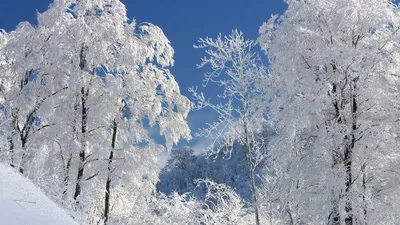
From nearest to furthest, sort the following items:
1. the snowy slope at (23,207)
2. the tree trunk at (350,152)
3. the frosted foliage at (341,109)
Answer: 1. the snowy slope at (23,207)
2. the frosted foliage at (341,109)
3. the tree trunk at (350,152)

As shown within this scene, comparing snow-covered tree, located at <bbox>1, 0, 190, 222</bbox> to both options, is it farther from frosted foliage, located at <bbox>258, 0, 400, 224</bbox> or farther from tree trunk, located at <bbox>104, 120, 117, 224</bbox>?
frosted foliage, located at <bbox>258, 0, 400, 224</bbox>

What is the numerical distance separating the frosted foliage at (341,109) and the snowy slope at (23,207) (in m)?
7.61

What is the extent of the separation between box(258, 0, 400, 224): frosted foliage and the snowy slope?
761cm

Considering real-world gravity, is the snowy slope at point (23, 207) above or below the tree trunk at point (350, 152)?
below

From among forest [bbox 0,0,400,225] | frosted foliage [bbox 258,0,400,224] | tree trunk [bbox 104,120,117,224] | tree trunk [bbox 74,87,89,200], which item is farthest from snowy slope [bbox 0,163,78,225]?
tree trunk [bbox 104,120,117,224]

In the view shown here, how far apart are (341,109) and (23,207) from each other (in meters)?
9.04

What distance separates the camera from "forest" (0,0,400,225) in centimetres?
1079

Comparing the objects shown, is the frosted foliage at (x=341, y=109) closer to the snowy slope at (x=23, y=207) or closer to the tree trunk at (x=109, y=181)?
the tree trunk at (x=109, y=181)

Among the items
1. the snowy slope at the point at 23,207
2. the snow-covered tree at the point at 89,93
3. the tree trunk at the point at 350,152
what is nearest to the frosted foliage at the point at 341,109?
the tree trunk at the point at 350,152

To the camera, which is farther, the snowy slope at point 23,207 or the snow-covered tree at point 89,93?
the snow-covered tree at point 89,93

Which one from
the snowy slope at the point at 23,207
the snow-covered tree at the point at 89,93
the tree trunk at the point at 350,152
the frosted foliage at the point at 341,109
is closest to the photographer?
the snowy slope at the point at 23,207

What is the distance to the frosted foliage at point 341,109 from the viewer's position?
34.7ft

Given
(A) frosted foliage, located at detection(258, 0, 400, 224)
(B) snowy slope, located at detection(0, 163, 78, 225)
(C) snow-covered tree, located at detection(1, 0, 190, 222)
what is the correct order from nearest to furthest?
1. (B) snowy slope, located at detection(0, 163, 78, 225)
2. (A) frosted foliage, located at detection(258, 0, 400, 224)
3. (C) snow-covered tree, located at detection(1, 0, 190, 222)

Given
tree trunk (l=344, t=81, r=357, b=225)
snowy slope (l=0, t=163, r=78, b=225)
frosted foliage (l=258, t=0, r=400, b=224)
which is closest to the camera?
snowy slope (l=0, t=163, r=78, b=225)
